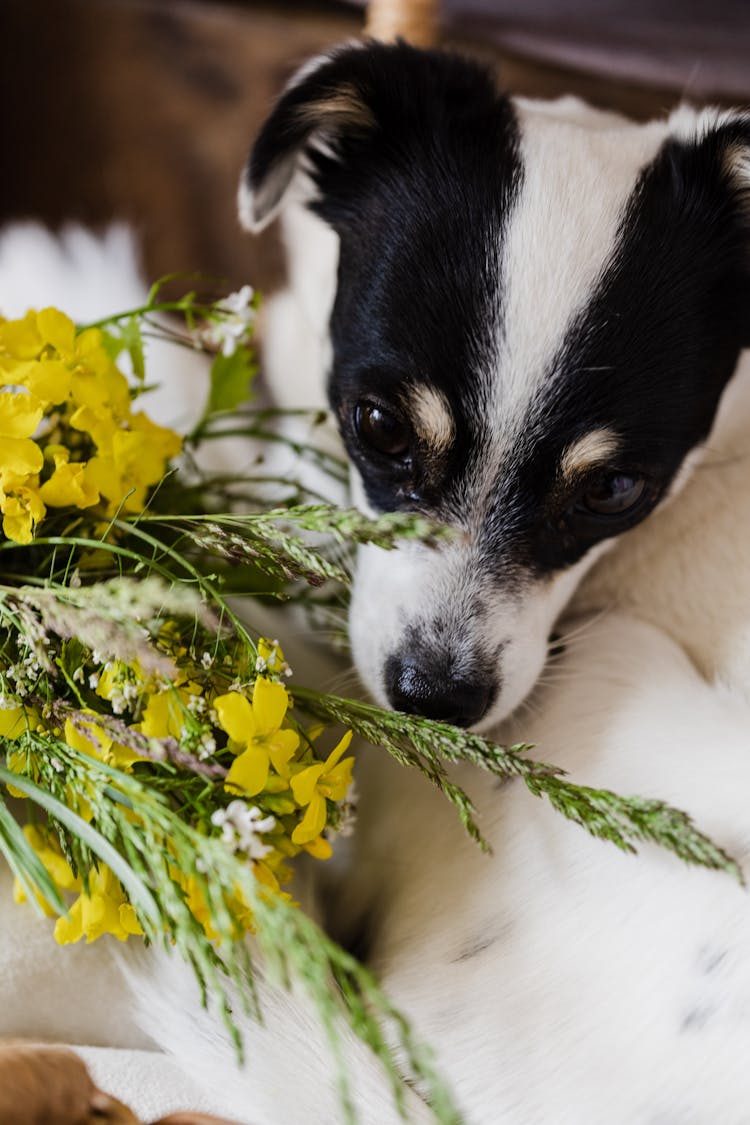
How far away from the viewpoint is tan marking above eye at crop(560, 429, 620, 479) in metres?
0.97

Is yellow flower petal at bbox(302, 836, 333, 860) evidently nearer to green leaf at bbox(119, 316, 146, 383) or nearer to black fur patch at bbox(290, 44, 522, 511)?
black fur patch at bbox(290, 44, 522, 511)

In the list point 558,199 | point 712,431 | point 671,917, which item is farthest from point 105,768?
point 712,431

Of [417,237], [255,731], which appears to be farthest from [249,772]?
[417,237]

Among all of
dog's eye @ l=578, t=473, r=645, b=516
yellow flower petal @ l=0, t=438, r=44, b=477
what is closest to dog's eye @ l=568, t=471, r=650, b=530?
dog's eye @ l=578, t=473, r=645, b=516

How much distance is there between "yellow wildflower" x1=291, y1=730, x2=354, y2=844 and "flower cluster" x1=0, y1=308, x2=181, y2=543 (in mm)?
259

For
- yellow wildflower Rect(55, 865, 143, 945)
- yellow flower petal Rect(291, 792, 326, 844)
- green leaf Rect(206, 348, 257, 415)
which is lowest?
yellow wildflower Rect(55, 865, 143, 945)

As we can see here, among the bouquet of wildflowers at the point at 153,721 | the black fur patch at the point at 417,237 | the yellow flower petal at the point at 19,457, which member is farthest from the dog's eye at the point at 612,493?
the yellow flower petal at the point at 19,457

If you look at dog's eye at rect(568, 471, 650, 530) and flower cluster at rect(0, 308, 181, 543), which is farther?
dog's eye at rect(568, 471, 650, 530)

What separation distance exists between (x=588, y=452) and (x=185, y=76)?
103cm

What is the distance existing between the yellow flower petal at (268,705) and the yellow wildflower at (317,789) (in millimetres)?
48

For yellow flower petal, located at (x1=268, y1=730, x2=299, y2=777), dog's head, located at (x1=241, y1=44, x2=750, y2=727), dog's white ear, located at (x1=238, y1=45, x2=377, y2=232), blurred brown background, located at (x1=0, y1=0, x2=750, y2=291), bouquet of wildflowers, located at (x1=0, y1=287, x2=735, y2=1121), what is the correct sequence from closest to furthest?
1. bouquet of wildflowers, located at (x1=0, y1=287, x2=735, y2=1121)
2. yellow flower petal, located at (x1=268, y1=730, x2=299, y2=777)
3. dog's head, located at (x1=241, y1=44, x2=750, y2=727)
4. dog's white ear, located at (x1=238, y1=45, x2=377, y2=232)
5. blurred brown background, located at (x1=0, y1=0, x2=750, y2=291)

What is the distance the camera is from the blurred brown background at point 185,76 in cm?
160

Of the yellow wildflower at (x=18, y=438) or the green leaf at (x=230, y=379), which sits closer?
the yellow wildflower at (x=18, y=438)

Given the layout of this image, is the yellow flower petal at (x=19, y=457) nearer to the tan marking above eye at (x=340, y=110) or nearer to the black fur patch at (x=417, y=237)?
the black fur patch at (x=417, y=237)
